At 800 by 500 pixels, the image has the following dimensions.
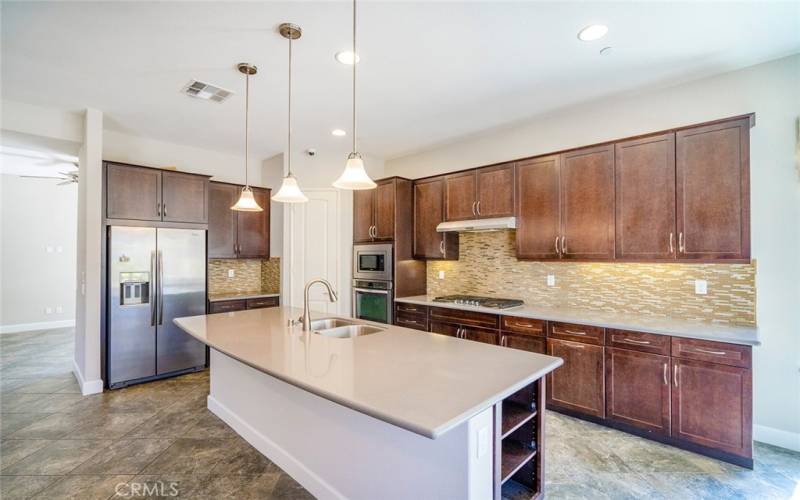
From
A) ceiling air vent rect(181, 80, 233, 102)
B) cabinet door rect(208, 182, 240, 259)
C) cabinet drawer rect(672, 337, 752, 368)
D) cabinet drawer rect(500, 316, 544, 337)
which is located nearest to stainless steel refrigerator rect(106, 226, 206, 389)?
cabinet door rect(208, 182, 240, 259)

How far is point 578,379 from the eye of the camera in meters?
3.00

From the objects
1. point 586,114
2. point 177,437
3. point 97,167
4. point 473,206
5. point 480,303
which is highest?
point 586,114

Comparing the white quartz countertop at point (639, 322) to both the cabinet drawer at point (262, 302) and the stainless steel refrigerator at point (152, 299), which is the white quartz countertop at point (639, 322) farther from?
the stainless steel refrigerator at point (152, 299)

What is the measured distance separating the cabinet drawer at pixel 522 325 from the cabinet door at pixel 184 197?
149 inches

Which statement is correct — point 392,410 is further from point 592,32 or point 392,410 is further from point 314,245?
point 314,245

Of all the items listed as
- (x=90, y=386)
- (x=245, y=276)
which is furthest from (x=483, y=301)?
(x=90, y=386)

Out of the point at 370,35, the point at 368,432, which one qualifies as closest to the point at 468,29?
the point at 370,35

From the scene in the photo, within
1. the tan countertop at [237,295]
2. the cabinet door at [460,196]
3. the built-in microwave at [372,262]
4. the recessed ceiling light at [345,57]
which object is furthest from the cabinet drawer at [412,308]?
the recessed ceiling light at [345,57]

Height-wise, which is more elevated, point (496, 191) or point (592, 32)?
point (592, 32)

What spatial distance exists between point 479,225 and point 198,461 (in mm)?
3172

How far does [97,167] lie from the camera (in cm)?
361

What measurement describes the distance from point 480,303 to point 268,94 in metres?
2.93

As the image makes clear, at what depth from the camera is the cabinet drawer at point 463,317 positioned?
Result: 3.50 meters

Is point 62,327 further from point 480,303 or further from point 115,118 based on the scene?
point 480,303
